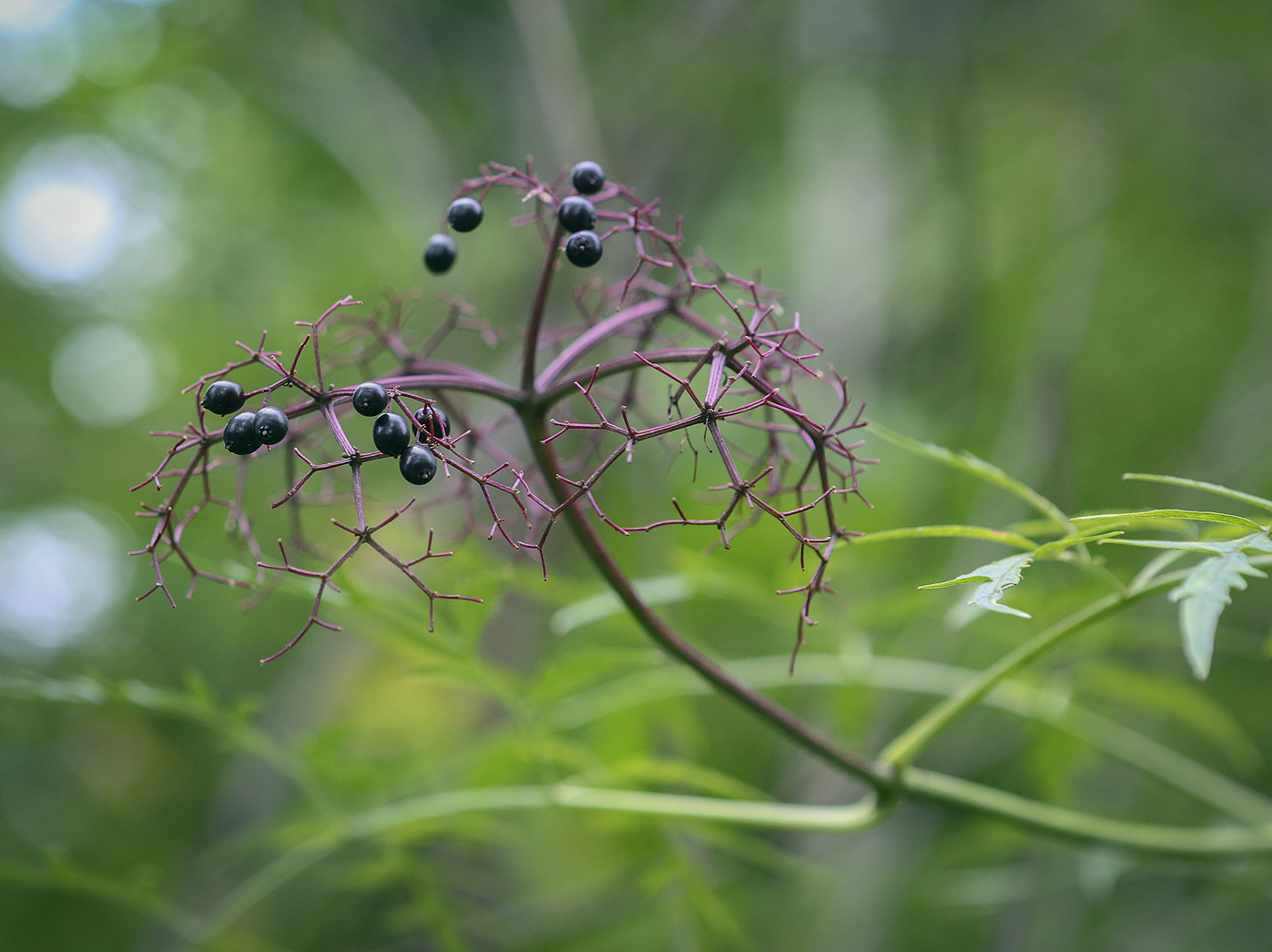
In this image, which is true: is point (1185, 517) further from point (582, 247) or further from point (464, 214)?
point (464, 214)

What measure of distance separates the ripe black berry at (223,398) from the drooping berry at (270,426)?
0.11 ft

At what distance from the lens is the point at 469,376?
548 mm

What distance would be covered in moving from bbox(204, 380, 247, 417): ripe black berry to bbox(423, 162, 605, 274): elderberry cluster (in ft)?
0.62

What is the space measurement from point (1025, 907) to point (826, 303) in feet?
5.03

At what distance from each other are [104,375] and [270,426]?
2949mm

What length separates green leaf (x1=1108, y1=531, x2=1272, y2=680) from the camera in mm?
359

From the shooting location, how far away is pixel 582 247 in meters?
0.53

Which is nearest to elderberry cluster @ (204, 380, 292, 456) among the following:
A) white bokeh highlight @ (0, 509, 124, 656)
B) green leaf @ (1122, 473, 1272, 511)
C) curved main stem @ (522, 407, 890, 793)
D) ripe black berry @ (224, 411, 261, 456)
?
ripe black berry @ (224, 411, 261, 456)

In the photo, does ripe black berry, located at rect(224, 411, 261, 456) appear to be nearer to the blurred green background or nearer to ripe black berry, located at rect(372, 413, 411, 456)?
ripe black berry, located at rect(372, 413, 411, 456)

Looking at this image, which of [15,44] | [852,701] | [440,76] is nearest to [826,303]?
[440,76]

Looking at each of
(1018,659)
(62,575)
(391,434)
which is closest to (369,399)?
(391,434)

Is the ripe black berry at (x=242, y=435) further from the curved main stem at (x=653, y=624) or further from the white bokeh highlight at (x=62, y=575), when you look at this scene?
the white bokeh highlight at (x=62, y=575)

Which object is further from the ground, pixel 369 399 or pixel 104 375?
pixel 104 375

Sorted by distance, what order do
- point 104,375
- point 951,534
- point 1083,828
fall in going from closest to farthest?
point 951,534 < point 1083,828 < point 104,375
